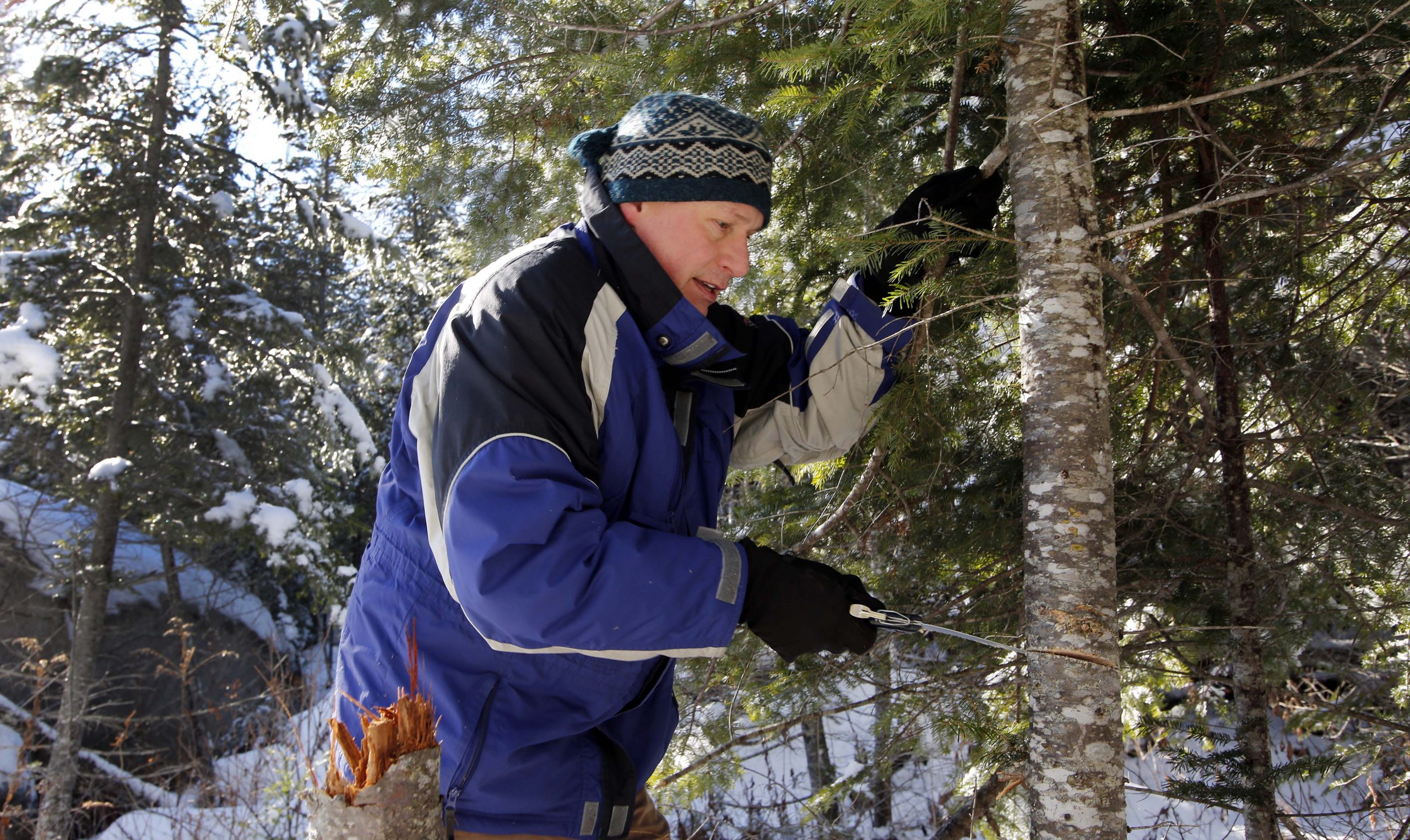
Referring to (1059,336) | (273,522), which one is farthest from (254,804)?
(1059,336)

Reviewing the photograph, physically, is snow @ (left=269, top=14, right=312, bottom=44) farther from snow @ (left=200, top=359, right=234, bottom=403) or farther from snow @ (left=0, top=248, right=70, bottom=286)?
snow @ (left=200, top=359, right=234, bottom=403)

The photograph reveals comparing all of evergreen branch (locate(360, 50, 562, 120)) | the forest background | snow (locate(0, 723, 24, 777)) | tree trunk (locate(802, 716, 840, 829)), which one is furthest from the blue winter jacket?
snow (locate(0, 723, 24, 777))

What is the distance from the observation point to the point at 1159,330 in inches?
84.0

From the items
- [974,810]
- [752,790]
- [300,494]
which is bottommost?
[974,810]

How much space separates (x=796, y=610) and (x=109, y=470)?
8.39m

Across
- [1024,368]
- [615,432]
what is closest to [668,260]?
[615,432]

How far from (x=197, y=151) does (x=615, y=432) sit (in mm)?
8960

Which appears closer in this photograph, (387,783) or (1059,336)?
(387,783)

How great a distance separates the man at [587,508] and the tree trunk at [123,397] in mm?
8001

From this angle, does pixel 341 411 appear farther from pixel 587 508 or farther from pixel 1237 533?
pixel 1237 533

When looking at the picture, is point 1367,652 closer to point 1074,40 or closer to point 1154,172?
point 1154,172

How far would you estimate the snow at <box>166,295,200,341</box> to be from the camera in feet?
27.1

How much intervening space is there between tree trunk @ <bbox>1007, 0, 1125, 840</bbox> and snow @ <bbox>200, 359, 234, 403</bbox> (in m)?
8.79

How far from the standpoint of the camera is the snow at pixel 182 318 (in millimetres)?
8266
